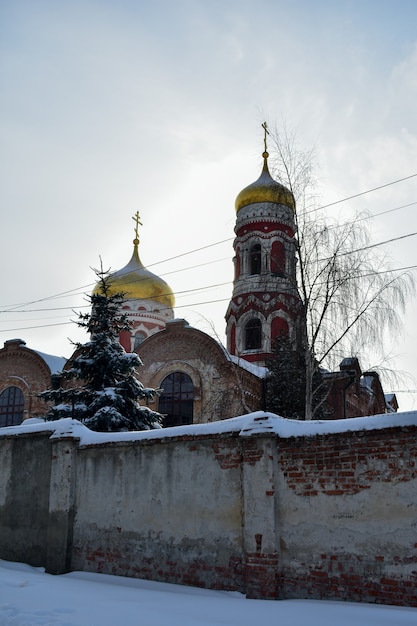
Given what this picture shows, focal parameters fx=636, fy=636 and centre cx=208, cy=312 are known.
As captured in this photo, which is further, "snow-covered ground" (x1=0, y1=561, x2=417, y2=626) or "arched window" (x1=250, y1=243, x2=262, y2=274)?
"arched window" (x1=250, y1=243, x2=262, y2=274)

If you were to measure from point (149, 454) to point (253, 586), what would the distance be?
2.42m

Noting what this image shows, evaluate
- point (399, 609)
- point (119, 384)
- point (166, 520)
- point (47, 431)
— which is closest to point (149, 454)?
point (166, 520)

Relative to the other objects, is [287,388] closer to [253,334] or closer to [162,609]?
[253,334]

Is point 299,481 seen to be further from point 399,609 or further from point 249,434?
point 399,609

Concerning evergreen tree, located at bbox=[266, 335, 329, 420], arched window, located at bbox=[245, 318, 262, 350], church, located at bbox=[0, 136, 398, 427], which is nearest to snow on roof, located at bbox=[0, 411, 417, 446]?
church, located at bbox=[0, 136, 398, 427]

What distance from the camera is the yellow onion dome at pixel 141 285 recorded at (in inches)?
1367

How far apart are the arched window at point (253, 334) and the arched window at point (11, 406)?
992cm

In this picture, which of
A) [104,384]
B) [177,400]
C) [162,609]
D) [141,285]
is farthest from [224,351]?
[162,609]

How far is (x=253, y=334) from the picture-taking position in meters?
28.0

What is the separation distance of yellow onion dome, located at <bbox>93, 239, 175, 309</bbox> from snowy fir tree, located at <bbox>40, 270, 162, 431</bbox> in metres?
17.3

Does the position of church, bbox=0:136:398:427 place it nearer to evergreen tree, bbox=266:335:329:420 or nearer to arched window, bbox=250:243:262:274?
arched window, bbox=250:243:262:274

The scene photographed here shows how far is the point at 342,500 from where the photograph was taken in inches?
286

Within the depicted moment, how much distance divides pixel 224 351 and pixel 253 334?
612cm

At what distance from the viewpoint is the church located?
2161 cm
